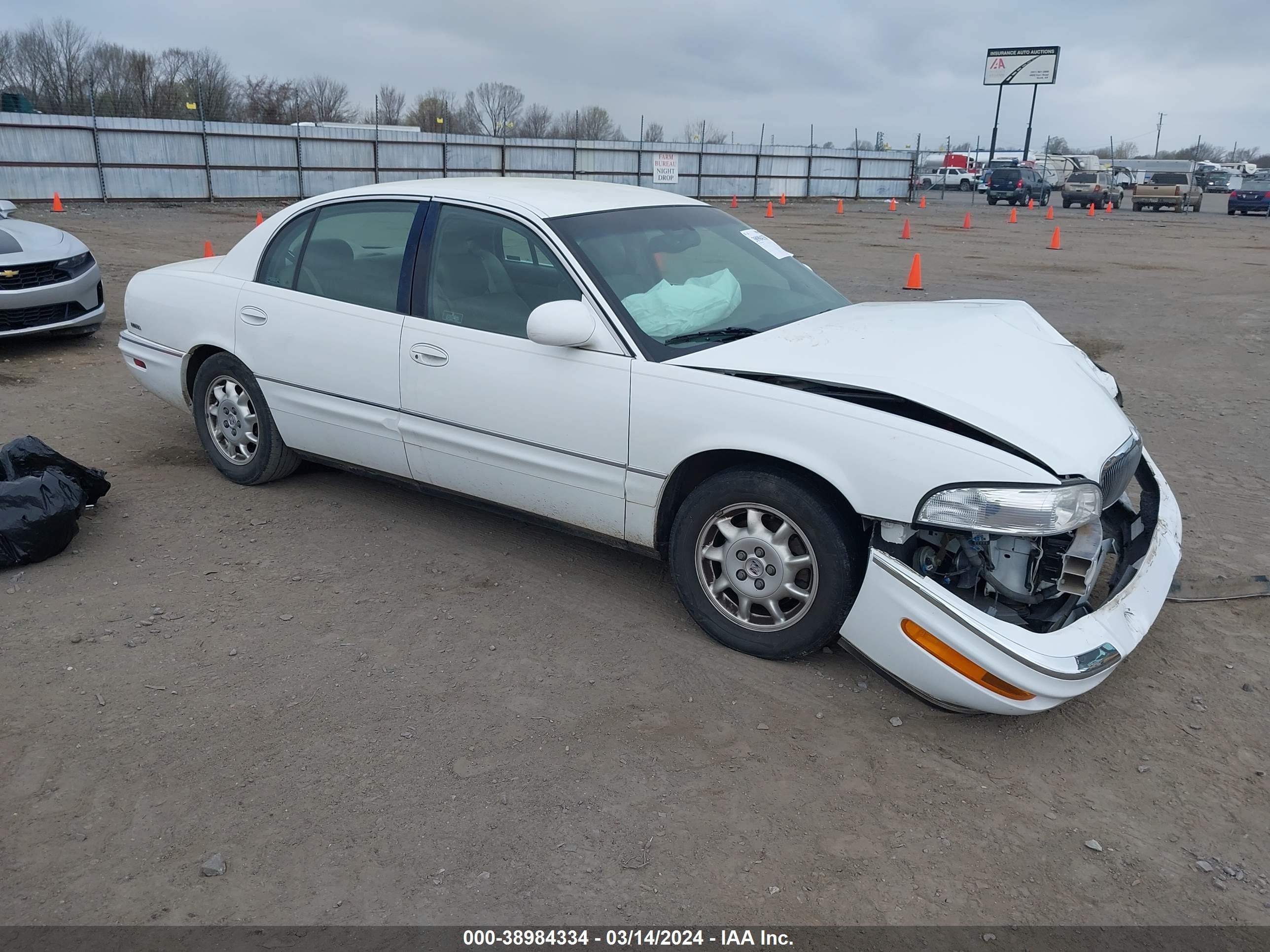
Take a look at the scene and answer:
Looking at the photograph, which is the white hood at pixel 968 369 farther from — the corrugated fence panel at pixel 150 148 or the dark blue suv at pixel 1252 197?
the dark blue suv at pixel 1252 197

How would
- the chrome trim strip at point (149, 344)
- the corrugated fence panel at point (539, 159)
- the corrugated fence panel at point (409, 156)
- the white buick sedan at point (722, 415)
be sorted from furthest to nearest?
the corrugated fence panel at point (539, 159) < the corrugated fence panel at point (409, 156) < the chrome trim strip at point (149, 344) < the white buick sedan at point (722, 415)

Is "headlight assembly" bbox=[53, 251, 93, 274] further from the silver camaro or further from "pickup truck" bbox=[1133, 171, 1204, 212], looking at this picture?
"pickup truck" bbox=[1133, 171, 1204, 212]

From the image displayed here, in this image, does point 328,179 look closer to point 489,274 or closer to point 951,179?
point 489,274

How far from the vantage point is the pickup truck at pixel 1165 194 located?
3881 centimetres

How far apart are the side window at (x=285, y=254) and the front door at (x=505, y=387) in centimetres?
91

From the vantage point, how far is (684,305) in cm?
392

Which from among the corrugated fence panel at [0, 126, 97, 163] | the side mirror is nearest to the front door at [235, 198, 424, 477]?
the side mirror

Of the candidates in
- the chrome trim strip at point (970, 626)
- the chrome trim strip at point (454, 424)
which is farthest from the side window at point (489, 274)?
the chrome trim strip at point (970, 626)

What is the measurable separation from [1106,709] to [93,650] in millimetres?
3693

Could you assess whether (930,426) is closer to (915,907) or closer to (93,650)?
(915,907)

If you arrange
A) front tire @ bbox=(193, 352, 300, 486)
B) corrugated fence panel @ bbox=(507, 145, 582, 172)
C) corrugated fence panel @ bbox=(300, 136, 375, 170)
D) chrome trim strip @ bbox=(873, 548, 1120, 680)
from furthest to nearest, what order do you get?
corrugated fence panel @ bbox=(507, 145, 582, 172) < corrugated fence panel @ bbox=(300, 136, 375, 170) < front tire @ bbox=(193, 352, 300, 486) < chrome trim strip @ bbox=(873, 548, 1120, 680)

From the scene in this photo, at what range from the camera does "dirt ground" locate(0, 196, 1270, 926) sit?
2482 mm

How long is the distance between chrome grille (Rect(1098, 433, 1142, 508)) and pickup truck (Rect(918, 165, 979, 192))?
55537 mm

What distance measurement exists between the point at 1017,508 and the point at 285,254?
147 inches
